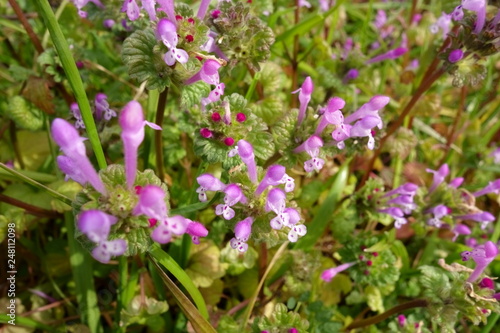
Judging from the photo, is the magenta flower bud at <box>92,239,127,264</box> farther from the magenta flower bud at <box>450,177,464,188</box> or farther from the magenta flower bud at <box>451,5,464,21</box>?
the magenta flower bud at <box>450,177,464,188</box>

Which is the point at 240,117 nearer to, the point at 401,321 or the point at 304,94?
the point at 304,94

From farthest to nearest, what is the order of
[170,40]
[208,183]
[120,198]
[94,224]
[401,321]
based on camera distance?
[401,321] → [208,183] → [170,40] → [120,198] → [94,224]

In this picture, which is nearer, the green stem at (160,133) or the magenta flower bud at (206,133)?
the magenta flower bud at (206,133)

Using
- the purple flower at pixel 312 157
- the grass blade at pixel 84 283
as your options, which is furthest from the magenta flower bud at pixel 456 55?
the grass blade at pixel 84 283

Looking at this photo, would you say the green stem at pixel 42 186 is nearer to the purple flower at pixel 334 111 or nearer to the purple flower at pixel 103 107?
the purple flower at pixel 103 107

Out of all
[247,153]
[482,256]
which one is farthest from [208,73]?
[482,256]

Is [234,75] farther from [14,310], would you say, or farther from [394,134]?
[14,310]

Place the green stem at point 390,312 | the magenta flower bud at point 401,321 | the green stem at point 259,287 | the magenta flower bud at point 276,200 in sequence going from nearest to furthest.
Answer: the magenta flower bud at point 276,200 → the green stem at point 390,312 → the green stem at point 259,287 → the magenta flower bud at point 401,321

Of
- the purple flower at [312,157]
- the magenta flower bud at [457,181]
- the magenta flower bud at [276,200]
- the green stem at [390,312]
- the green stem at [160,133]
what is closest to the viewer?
the magenta flower bud at [276,200]

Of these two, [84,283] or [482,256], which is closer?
[482,256]
